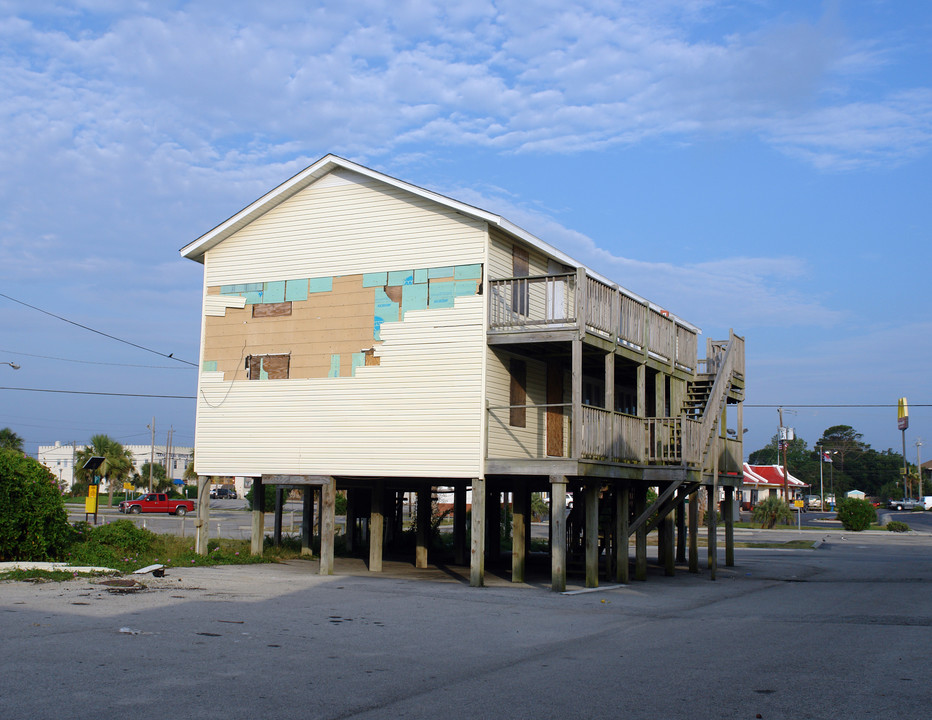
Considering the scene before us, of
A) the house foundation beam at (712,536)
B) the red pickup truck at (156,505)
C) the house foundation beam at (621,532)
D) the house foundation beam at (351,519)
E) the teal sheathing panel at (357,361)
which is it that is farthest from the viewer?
the red pickup truck at (156,505)

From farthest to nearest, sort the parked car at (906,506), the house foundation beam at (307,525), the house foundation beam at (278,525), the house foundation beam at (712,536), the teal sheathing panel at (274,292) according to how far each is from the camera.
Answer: the parked car at (906,506), the house foundation beam at (278,525), the house foundation beam at (307,525), the house foundation beam at (712,536), the teal sheathing panel at (274,292)

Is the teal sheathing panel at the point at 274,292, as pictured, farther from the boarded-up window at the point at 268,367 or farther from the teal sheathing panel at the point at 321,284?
the boarded-up window at the point at 268,367

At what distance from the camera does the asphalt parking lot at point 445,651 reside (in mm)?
7832

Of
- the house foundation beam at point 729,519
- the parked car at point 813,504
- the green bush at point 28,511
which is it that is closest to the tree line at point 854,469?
the parked car at point 813,504

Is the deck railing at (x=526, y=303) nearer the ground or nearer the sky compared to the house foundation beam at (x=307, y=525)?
nearer the sky

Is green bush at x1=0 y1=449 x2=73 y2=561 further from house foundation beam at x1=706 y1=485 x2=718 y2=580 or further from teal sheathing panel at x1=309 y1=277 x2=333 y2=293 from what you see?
house foundation beam at x1=706 y1=485 x2=718 y2=580

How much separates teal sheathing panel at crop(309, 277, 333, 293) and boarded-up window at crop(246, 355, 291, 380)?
1796 millimetres

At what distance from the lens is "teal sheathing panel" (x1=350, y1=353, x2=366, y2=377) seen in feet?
67.3

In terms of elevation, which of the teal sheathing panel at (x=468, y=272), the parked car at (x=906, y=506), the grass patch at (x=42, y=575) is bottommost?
the parked car at (x=906, y=506)

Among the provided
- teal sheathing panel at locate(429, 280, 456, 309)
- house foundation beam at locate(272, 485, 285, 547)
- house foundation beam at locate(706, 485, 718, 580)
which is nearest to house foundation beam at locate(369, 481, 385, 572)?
house foundation beam at locate(272, 485, 285, 547)

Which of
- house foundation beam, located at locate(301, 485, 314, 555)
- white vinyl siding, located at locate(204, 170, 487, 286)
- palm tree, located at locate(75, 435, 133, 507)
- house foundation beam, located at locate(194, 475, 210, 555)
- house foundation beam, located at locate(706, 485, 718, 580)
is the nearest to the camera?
white vinyl siding, located at locate(204, 170, 487, 286)

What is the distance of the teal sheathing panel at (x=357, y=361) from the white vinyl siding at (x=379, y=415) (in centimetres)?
12

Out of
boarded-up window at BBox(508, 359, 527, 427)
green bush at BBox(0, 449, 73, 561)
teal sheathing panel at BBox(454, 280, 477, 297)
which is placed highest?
teal sheathing panel at BBox(454, 280, 477, 297)

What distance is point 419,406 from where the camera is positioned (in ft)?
64.5
